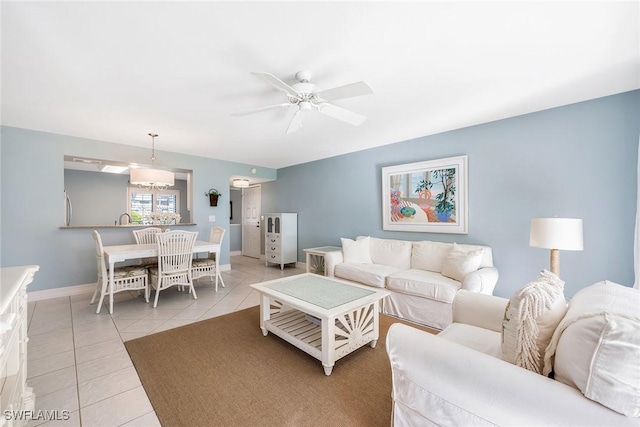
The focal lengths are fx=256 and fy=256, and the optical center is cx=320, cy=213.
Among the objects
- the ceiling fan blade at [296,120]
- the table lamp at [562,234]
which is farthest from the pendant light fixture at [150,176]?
the table lamp at [562,234]

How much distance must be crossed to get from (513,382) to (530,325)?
266 mm

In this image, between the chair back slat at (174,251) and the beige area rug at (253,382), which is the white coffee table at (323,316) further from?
the chair back slat at (174,251)

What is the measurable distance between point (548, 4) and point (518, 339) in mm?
1745

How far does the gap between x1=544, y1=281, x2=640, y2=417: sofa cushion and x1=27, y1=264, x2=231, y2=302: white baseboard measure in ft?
17.3

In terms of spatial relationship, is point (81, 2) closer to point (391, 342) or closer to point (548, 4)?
point (391, 342)

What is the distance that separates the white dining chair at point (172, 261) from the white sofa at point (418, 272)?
6.39 feet

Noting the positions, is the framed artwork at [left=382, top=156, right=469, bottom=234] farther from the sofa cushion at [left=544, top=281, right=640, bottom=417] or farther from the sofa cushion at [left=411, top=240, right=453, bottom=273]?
the sofa cushion at [left=544, top=281, right=640, bottom=417]

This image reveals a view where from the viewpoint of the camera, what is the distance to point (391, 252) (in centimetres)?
373

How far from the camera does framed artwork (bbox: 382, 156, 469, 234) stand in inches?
132

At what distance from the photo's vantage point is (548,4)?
1.39m

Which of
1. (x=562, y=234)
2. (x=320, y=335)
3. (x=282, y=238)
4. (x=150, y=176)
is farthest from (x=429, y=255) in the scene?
(x=150, y=176)

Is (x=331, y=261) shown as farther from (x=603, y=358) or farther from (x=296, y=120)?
(x=603, y=358)

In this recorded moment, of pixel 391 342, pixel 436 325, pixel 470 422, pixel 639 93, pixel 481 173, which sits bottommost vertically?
pixel 436 325

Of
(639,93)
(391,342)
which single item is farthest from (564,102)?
(391,342)
